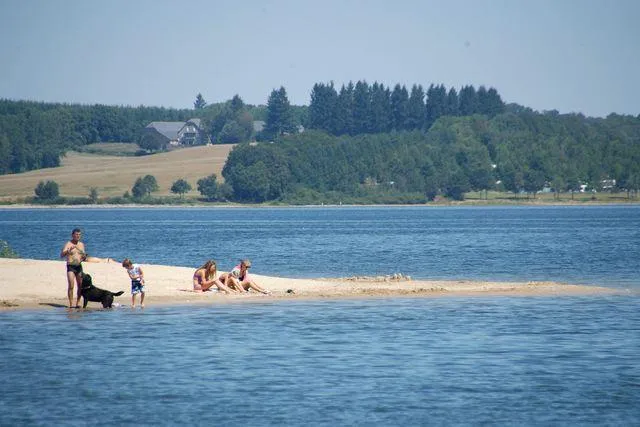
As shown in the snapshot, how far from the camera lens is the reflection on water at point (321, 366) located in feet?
62.2

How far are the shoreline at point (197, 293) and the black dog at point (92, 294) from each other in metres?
0.72

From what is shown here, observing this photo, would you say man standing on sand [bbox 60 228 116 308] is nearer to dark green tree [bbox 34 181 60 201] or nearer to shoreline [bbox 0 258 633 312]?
shoreline [bbox 0 258 633 312]

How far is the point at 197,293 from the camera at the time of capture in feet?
116

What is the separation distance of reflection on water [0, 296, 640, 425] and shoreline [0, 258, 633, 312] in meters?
2.02

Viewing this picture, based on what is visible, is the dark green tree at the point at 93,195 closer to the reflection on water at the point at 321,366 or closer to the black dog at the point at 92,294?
the reflection on water at the point at 321,366

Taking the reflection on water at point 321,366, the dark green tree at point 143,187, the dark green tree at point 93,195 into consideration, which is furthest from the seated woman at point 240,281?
the dark green tree at point 93,195

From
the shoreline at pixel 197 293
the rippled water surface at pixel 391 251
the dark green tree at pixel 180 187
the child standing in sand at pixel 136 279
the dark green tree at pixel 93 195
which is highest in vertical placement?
the dark green tree at pixel 180 187

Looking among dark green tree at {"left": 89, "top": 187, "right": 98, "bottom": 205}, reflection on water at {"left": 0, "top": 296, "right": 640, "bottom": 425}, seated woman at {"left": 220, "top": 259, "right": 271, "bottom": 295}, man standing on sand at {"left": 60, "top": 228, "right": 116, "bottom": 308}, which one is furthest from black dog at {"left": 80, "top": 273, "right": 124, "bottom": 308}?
dark green tree at {"left": 89, "top": 187, "right": 98, "bottom": 205}

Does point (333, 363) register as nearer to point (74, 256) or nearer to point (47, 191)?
point (74, 256)

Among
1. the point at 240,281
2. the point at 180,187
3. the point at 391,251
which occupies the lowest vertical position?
the point at 391,251

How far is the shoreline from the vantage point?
112 feet

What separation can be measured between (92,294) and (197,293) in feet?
15.2

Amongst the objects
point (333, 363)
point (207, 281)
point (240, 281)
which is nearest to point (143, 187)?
point (240, 281)

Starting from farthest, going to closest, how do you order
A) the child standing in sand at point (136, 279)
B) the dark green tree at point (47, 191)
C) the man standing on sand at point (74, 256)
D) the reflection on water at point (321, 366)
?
the dark green tree at point (47, 191) < the child standing in sand at point (136, 279) < the man standing on sand at point (74, 256) < the reflection on water at point (321, 366)
